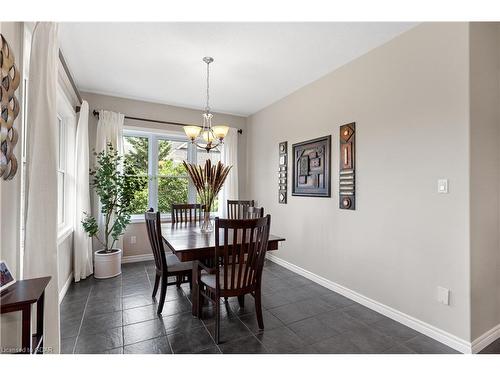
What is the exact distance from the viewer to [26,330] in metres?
1.13

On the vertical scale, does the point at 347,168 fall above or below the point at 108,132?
below

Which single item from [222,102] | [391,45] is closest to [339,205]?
[391,45]

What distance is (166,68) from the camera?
296cm

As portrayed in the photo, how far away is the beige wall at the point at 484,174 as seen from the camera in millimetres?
1835

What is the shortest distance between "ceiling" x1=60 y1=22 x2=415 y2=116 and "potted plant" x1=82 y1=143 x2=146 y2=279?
1.12m

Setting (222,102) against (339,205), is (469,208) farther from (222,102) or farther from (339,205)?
(222,102)

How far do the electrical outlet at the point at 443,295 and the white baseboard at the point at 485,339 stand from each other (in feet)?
0.96

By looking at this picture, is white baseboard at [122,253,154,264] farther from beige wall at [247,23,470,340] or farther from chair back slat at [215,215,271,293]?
beige wall at [247,23,470,340]

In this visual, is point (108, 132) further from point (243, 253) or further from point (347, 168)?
point (347, 168)

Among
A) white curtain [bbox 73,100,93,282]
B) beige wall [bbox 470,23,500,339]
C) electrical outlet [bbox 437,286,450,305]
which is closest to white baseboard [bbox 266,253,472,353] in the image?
beige wall [bbox 470,23,500,339]

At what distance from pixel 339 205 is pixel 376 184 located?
1.71 ft

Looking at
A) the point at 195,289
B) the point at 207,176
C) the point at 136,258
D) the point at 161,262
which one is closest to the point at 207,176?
the point at 207,176

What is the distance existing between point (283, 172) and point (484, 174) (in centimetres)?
233

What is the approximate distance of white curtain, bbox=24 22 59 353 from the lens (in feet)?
4.99
